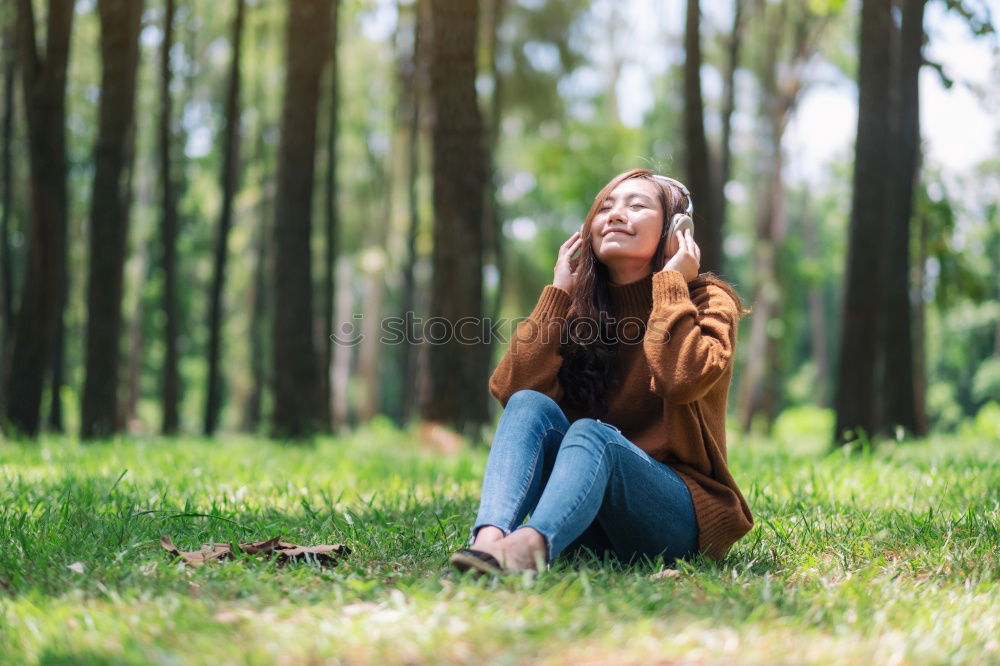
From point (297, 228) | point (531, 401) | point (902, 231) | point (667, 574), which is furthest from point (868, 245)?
point (667, 574)

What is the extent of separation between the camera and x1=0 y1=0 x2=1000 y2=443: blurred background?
9078mm

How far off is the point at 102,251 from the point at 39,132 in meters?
Result: 1.31

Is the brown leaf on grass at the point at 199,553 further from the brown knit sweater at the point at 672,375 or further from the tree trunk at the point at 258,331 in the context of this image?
the tree trunk at the point at 258,331

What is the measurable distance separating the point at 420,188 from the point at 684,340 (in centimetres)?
1980

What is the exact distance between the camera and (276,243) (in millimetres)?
10594

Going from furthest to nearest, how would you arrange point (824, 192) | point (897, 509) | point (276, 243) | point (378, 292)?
point (824, 192), point (378, 292), point (276, 243), point (897, 509)

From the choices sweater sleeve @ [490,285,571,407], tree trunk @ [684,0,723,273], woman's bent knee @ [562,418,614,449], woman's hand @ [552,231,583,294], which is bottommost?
woman's bent knee @ [562,418,614,449]

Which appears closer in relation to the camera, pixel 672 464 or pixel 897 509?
pixel 672 464

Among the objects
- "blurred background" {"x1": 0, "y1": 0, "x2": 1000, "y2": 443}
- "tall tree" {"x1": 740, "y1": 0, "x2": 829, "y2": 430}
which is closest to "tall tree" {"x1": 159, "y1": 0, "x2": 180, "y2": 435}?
"blurred background" {"x1": 0, "y1": 0, "x2": 1000, "y2": 443}

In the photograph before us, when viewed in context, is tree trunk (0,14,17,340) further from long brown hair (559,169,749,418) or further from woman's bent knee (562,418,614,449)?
woman's bent knee (562,418,614,449)

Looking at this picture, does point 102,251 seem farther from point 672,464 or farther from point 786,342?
point 786,342

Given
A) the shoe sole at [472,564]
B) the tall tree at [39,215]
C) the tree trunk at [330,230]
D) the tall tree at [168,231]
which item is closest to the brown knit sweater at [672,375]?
the shoe sole at [472,564]

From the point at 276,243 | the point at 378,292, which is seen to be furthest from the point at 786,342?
the point at 276,243

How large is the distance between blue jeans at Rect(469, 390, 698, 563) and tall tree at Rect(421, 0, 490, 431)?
5141mm
